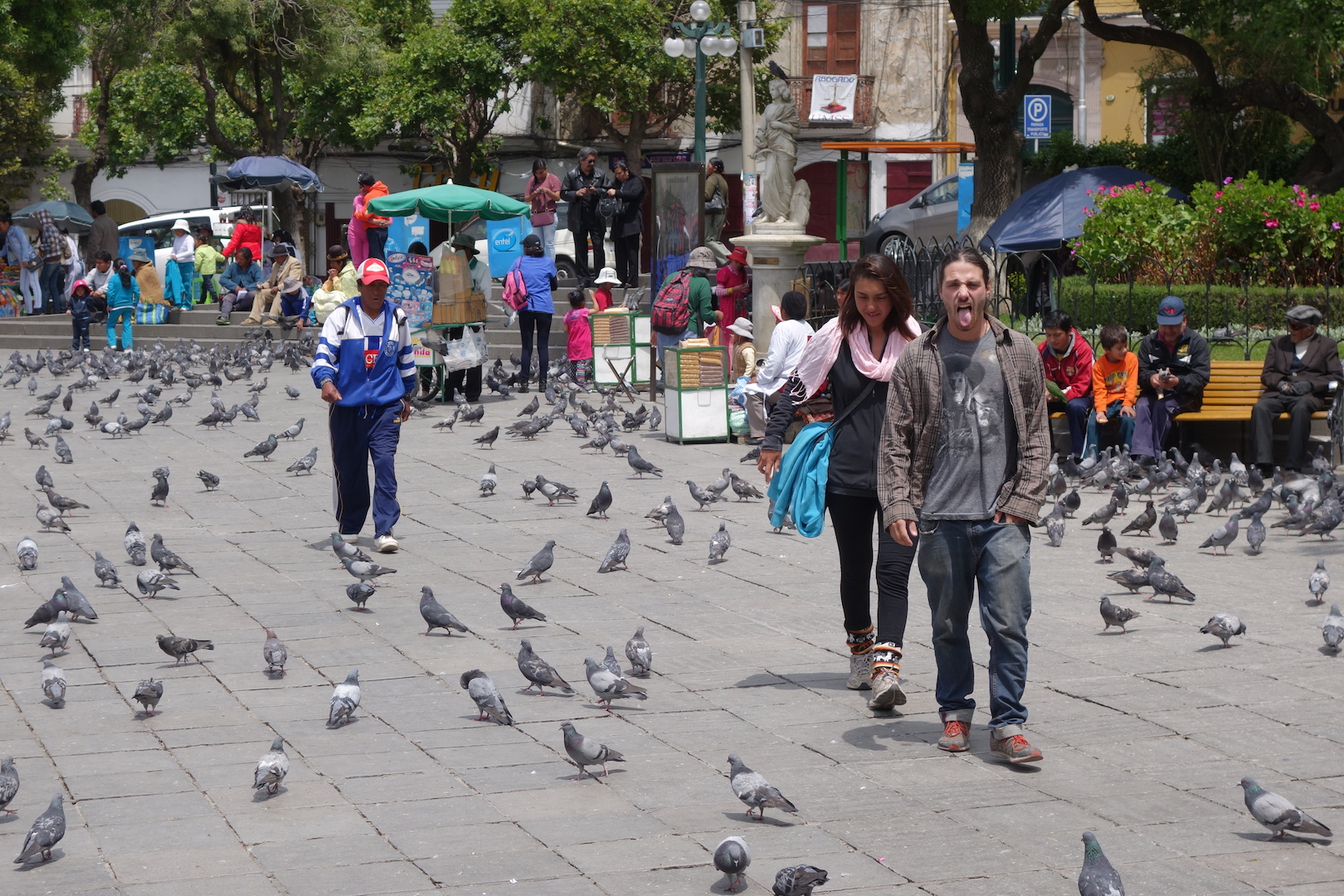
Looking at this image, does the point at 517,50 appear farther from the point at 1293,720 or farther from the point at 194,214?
the point at 1293,720

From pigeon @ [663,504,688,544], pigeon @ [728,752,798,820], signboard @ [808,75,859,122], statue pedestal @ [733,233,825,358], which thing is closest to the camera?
pigeon @ [728,752,798,820]

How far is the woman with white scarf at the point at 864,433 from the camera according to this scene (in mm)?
5816

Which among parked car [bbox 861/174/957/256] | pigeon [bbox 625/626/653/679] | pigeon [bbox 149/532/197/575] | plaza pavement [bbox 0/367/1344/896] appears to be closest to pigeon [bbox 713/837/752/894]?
plaza pavement [bbox 0/367/1344/896]

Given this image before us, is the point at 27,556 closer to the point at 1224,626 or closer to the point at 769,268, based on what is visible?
the point at 1224,626

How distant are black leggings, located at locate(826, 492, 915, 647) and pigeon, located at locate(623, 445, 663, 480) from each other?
5992 mm

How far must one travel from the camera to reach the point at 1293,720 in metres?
5.80

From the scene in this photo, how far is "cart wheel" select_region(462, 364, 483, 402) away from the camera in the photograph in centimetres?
1670

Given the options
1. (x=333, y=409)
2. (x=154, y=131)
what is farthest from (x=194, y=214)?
(x=333, y=409)

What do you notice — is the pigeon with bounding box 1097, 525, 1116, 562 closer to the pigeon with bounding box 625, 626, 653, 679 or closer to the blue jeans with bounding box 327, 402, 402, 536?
the pigeon with bounding box 625, 626, 653, 679

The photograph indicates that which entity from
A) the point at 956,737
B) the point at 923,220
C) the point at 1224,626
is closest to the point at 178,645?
the point at 956,737

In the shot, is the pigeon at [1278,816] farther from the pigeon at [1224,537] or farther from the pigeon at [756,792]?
the pigeon at [1224,537]

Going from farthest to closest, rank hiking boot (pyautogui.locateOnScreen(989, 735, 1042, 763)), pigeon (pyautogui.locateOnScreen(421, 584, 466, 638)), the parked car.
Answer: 1. the parked car
2. pigeon (pyautogui.locateOnScreen(421, 584, 466, 638))
3. hiking boot (pyautogui.locateOnScreen(989, 735, 1042, 763))

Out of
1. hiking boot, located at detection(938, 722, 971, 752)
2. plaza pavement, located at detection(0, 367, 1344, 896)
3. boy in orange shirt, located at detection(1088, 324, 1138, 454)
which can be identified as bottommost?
plaza pavement, located at detection(0, 367, 1344, 896)

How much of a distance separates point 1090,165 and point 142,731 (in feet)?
58.2
